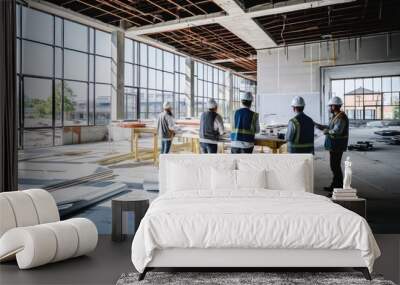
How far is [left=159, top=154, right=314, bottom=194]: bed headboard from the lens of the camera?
4785 mm

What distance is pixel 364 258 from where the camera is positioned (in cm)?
336

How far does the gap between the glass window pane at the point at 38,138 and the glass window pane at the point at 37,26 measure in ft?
3.64

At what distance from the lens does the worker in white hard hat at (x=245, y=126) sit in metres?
5.34

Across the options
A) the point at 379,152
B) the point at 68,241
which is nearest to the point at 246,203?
the point at 68,241

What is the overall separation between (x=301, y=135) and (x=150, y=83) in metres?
1.99

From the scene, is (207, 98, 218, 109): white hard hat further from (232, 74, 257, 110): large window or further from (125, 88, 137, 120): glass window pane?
(125, 88, 137, 120): glass window pane

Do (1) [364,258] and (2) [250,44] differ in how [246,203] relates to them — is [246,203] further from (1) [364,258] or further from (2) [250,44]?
Answer: (2) [250,44]

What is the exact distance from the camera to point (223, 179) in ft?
14.9

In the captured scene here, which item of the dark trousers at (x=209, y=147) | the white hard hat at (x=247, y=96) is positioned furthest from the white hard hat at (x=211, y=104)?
the dark trousers at (x=209, y=147)

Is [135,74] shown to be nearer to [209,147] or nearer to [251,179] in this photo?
[209,147]

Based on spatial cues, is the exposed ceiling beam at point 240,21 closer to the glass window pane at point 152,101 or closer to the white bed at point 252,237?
A: the glass window pane at point 152,101

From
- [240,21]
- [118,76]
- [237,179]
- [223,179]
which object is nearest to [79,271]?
[223,179]

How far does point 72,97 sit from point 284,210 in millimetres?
3227

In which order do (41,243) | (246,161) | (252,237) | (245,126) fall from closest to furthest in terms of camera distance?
1. (252,237)
2. (41,243)
3. (246,161)
4. (245,126)
